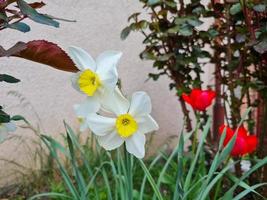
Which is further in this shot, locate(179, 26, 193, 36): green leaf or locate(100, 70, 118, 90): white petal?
locate(179, 26, 193, 36): green leaf

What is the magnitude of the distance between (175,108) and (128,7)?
1.20m

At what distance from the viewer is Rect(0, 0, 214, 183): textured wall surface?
133 inches

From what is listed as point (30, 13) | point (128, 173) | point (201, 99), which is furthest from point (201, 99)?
point (30, 13)

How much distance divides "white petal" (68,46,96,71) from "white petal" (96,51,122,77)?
0.9 inches

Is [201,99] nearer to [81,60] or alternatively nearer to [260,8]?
[260,8]

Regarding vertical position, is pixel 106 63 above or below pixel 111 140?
above

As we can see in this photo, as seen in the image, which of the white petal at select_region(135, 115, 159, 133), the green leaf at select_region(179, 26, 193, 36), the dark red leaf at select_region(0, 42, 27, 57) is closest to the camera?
the dark red leaf at select_region(0, 42, 27, 57)

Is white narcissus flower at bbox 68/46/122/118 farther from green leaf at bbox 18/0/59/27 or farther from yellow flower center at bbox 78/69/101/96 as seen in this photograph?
green leaf at bbox 18/0/59/27

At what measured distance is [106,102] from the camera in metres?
1.47

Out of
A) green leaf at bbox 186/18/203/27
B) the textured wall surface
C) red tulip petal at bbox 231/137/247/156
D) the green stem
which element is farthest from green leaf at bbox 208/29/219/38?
the green stem

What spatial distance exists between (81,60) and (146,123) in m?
0.29

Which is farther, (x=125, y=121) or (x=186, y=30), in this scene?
(x=186, y=30)

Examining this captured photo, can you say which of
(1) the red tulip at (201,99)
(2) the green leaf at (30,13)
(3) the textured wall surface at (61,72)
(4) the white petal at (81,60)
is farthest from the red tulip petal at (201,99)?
(2) the green leaf at (30,13)

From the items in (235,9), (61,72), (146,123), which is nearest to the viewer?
(146,123)
